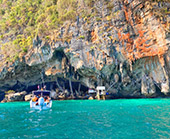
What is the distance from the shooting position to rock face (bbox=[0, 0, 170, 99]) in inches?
1137

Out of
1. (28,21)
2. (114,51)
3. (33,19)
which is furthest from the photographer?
(28,21)

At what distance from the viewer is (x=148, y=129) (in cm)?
954

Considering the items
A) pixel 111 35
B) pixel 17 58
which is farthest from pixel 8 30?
pixel 111 35

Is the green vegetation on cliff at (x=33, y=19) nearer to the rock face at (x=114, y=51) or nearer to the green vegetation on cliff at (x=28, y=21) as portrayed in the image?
the green vegetation on cliff at (x=28, y=21)

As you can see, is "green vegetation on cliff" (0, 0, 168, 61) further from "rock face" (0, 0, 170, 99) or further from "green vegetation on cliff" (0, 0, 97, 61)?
"rock face" (0, 0, 170, 99)

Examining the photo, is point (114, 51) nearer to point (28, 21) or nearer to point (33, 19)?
point (33, 19)

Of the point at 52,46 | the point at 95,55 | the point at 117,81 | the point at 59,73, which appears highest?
the point at 52,46

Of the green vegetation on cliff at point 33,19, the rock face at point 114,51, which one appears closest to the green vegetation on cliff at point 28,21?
the green vegetation on cliff at point 33,19

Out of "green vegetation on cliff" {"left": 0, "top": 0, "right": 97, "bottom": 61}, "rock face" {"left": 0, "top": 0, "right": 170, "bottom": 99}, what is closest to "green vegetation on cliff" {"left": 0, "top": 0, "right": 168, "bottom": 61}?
"green vegetation on cliff" {"left": 0, "top": 0, "right": 97, "bottom": 61}

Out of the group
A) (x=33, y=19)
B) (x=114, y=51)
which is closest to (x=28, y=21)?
(x=33, y=19)

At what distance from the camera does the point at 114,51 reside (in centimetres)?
3064

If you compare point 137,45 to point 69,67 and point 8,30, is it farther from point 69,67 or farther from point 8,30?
point 8,30

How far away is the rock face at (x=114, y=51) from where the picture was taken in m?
28.9

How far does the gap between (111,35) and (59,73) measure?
43.9 feet
